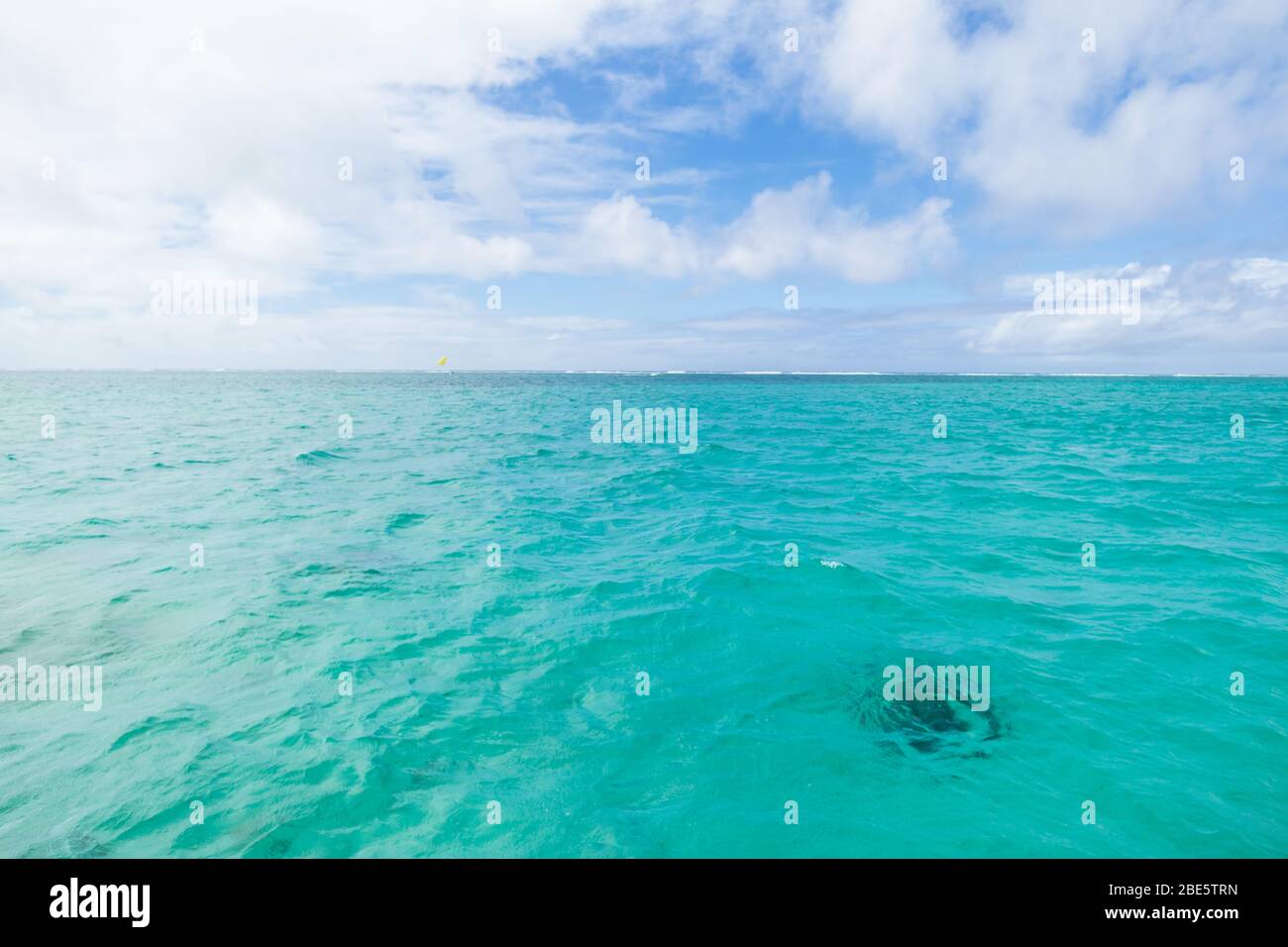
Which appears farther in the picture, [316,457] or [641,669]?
[316,457]

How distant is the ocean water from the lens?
7156mm

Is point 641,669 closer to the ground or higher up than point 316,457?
closer to the ground

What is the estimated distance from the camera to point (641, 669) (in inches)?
427

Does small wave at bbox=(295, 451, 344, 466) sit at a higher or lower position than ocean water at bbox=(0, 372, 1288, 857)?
higher

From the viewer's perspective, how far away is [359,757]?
8227mm

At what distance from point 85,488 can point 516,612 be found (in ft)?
73.1

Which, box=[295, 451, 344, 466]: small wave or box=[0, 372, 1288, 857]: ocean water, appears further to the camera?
box=[295, 451, 344, 466]: small wave

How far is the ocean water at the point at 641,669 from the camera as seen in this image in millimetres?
7156

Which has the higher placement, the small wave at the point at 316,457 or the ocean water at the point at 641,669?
the small wave at the point at 316,457

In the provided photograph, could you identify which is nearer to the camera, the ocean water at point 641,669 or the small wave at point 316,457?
the ocean water at point 641,669
